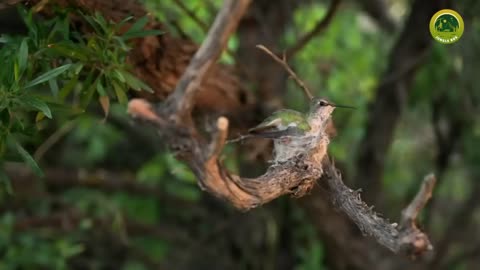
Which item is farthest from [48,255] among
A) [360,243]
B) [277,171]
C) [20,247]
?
[277,171]

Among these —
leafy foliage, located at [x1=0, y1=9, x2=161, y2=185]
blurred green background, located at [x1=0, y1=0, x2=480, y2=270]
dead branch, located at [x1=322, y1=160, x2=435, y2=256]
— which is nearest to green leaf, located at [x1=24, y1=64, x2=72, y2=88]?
leafy foliage, located at [x1=0, y1=9, x2=161, y2=185]

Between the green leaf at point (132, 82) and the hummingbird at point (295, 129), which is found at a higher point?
the hummingbird at point (295, 129)

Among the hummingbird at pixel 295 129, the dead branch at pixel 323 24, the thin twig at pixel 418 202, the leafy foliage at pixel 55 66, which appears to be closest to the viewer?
the thin twig at pixel 418 202

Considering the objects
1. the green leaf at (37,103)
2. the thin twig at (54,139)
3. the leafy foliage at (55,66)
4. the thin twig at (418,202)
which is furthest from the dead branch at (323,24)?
the thin twig at (418,202)

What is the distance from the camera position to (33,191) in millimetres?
3367

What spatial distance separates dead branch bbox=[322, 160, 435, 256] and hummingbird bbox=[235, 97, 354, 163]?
0.21 ft

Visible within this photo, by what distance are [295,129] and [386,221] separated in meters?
0.22

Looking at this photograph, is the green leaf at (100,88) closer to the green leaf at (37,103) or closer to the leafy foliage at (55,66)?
the leafy foliage at (55,66)

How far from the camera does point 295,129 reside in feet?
4.30

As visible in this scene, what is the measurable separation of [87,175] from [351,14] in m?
1.36

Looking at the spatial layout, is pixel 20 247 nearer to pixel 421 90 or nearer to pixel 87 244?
pixel 87 244

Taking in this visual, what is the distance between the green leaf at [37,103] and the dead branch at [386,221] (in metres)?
0.47

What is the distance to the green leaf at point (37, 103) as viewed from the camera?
4.42 feet

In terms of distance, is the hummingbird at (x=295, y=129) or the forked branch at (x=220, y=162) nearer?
the forked branch at (x=220, y=162)
